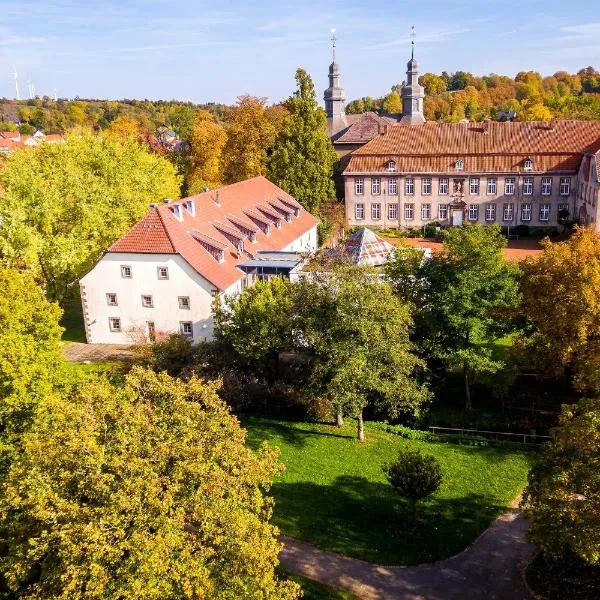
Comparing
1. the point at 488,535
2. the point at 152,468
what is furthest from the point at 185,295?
the point at 152,468

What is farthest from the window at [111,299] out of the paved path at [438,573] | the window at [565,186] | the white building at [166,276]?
the window at [565,186]

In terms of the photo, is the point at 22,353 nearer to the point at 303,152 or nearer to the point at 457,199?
the point at 303,152

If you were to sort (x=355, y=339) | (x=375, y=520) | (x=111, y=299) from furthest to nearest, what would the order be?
(x=111, y=299), (x=355, y=339), (x=375, y=520)

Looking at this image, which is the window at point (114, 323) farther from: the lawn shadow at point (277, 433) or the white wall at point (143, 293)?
the lawn shadow at point (277, 433)

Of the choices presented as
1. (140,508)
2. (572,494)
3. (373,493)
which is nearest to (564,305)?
(373,493)

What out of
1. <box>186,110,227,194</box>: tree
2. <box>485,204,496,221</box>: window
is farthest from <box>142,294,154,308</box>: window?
<box>485,204,496,221</box>: window

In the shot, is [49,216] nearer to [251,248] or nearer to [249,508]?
[251,248]
